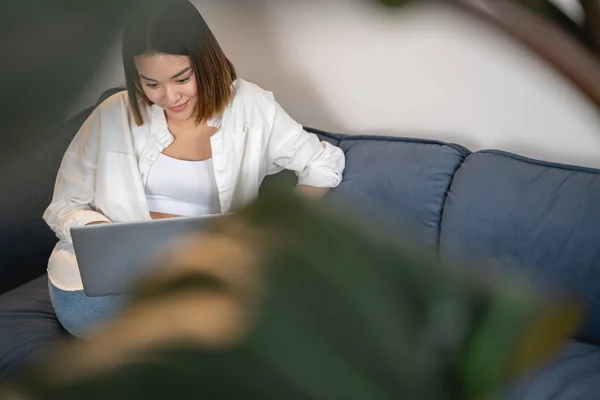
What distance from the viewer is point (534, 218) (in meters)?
1.22

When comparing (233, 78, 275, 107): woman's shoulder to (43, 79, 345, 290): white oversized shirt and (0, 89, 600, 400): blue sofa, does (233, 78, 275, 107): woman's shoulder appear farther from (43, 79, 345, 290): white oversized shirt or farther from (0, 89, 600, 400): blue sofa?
(0, 89, 600, 400): blue sofa

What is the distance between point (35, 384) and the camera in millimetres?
106

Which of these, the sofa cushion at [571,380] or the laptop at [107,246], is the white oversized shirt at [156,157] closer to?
the laptop at [107,246]

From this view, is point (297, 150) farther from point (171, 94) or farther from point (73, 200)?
point (171, 94)

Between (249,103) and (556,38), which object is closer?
(556,38)

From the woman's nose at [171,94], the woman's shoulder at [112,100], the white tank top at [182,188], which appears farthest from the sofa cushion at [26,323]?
the woman's shoulder at [112,100]

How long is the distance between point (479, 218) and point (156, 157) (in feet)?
2.31

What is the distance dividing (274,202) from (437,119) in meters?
1.45

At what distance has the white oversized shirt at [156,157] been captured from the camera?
4.01 feet

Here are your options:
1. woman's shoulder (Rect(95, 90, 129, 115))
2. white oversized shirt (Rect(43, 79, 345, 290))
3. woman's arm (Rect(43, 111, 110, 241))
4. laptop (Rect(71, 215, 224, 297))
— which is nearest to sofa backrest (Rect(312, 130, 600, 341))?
white oversized shirt (Rect(43, 79, 345, 290))

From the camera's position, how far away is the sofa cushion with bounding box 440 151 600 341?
3.84ft

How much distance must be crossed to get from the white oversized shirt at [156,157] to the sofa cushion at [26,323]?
0.34 feet

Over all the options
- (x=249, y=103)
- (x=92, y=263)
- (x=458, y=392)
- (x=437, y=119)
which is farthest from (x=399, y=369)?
(x=437, y=119)

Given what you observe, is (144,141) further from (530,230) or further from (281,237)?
(281,237)
